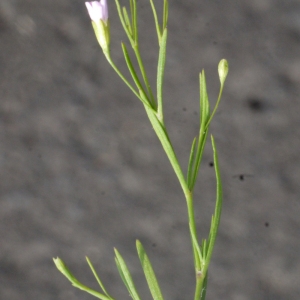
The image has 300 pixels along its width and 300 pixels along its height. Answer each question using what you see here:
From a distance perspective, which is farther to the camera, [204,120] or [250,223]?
[250,223]

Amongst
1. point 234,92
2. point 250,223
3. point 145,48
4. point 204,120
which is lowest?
point 250,223

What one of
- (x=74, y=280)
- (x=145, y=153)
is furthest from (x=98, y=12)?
(x=145, y=153)

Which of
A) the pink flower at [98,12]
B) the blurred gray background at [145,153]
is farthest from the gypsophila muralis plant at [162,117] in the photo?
the blurred gray background at [145,153]

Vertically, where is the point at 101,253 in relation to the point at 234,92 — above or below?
below

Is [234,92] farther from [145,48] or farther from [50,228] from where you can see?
[50,228]

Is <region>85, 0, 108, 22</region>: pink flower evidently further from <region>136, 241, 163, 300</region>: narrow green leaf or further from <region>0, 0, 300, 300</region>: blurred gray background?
<region>0, 0, 300, 300</region>: blurred gray background

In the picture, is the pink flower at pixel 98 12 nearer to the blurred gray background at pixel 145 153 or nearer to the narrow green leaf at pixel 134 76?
the narrow green leaf at pixel 134 76

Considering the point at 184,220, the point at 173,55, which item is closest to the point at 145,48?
the point at 173,55

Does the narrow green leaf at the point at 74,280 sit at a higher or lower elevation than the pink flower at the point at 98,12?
lower

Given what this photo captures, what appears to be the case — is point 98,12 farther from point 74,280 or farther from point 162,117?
point 74,280
